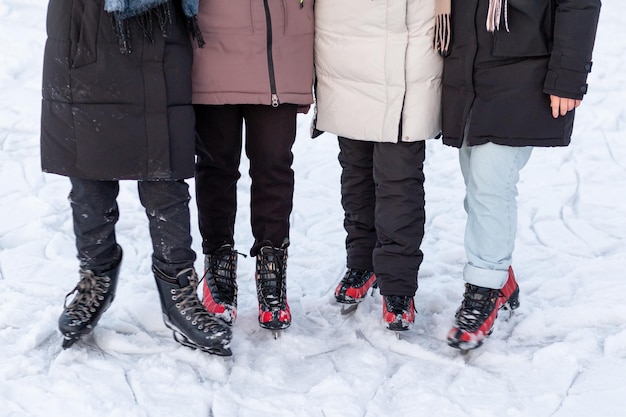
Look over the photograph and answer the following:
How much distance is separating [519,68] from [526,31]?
4.8 inches

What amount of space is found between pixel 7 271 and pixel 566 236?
2.67 meters

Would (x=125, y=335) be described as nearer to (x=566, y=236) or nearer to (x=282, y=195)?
(x=282, y=195)

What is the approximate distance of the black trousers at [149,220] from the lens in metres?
2.56

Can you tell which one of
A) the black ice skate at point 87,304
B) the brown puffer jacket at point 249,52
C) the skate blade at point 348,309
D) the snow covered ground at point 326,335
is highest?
the brown puffer jacket at point 249,52

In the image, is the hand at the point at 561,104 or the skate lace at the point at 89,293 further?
the skate lace at the point at 89,293

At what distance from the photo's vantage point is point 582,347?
8.72ft

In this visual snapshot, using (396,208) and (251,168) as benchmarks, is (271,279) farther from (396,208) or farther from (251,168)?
(396,208)

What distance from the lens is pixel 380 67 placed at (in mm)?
2633

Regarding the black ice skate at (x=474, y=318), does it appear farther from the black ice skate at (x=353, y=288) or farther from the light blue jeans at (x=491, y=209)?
the black ice skate at (x=353, y=288)

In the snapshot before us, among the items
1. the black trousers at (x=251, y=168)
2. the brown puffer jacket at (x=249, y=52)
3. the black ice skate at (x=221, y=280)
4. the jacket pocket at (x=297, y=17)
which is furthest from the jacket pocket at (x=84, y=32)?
the black ice skate at (x=221, y=280)

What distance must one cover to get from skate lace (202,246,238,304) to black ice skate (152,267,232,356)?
261mm

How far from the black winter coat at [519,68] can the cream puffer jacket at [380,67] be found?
0.30 feet

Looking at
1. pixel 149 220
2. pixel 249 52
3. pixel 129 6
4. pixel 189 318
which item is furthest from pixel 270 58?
pixel 189 318

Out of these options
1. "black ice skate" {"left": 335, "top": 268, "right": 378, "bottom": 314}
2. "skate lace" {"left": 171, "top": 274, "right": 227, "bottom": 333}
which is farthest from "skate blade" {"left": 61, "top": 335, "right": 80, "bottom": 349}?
"black ice skate" {"left": 335, "top": 268, "right": 378, "bottom": 314}
